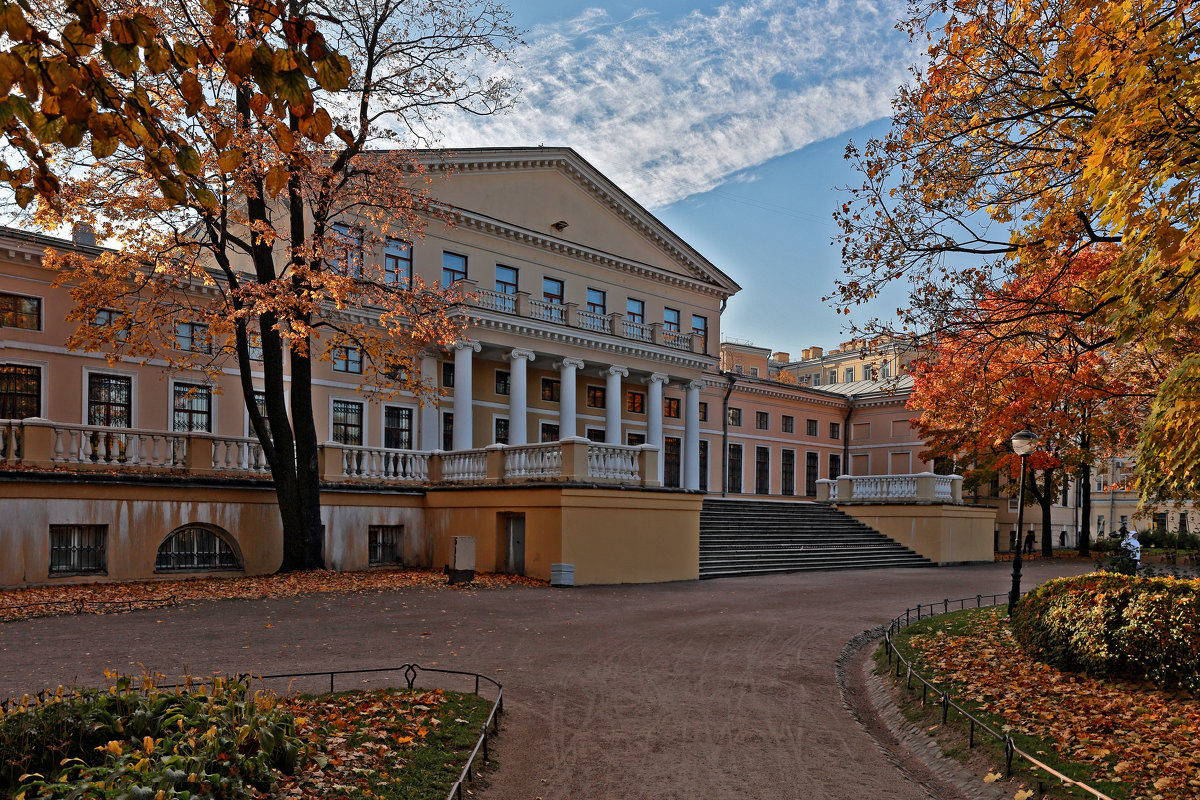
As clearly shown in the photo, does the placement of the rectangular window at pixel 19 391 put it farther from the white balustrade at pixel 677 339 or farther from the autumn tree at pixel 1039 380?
the autumn tree at pixel 1039 380

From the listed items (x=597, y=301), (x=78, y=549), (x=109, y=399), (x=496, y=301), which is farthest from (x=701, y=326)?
(x=78, y=549)

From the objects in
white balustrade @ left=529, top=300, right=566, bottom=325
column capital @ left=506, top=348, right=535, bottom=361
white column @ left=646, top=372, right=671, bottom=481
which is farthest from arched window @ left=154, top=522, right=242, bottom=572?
white column @ left=646, top=372, right=671, bottom=481

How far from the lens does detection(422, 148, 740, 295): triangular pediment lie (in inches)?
1244

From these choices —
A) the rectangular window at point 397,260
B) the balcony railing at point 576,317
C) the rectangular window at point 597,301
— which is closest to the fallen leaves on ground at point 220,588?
the balcony railing at point 576,317

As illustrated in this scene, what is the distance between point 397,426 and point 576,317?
8.05 meters

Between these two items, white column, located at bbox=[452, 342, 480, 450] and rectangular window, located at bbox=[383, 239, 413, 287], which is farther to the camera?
rectangular window, located at bbox=[383, 239, 413, 287]

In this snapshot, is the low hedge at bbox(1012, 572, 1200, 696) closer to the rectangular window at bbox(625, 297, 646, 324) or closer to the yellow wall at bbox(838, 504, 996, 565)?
the yellow wall at bbox(838, 504, 996, 565)

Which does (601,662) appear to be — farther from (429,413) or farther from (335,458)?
(429,413)

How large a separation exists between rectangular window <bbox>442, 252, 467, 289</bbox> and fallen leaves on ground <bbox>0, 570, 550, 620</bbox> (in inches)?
507

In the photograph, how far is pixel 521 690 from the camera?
9.45m

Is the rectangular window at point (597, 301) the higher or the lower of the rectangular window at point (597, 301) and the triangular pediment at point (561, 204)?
the lower

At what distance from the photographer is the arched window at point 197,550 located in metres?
19.7

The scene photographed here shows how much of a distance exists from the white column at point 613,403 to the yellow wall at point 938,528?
33.3 ft

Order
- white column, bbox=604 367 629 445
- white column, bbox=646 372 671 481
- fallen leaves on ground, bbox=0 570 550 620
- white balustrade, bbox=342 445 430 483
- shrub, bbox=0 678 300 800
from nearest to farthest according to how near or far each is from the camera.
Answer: shrub, bbox=0 678 300 800 → fallen leaves on ground, bbox=0 570 550 620 → white balustrade, bbox=342 445 430 483 → white column, bbox=604 367 629 445 → white column, bbox=646 372 671 481
